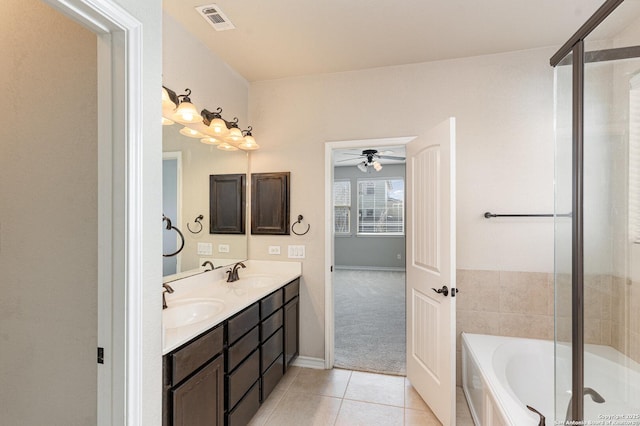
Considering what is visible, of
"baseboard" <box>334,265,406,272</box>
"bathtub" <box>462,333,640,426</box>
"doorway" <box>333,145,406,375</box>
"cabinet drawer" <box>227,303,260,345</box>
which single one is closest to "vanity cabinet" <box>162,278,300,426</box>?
"cabinet drawer" <box>227,303,260,345</box>

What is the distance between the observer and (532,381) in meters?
2.17

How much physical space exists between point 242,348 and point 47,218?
3.94 ft

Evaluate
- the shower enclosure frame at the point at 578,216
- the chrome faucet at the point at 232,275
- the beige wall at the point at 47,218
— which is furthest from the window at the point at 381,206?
the beige wall at the point at 47,218

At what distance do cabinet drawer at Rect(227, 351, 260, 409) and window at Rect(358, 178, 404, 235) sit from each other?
5.57 m

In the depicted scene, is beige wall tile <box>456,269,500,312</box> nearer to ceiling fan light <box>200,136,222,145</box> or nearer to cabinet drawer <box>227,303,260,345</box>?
cabinet drawer <box>227,303,260,345</box>

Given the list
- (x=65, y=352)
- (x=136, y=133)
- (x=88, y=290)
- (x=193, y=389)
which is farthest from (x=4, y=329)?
(x=136, y=133)

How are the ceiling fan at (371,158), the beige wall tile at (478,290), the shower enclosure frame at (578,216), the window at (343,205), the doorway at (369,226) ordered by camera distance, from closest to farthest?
the shower enclosure frame at (578,216), the beige wall tile at (478,290), the ceiling fan at (371,158), the doorway at (369,226), the window at (343,205)

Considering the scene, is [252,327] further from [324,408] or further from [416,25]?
[416,25]

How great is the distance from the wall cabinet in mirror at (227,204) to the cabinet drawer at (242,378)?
1.07 m

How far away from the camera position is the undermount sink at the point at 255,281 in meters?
2.39

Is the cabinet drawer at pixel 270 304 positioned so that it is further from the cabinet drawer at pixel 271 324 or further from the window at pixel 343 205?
the window at pixel 343 205

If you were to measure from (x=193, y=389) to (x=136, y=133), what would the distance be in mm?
1162

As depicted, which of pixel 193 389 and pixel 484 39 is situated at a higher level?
pixel 484 39

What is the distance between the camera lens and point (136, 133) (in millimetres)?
1038
